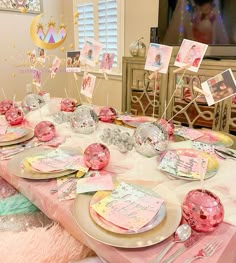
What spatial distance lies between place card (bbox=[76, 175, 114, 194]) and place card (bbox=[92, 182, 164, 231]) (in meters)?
0.04

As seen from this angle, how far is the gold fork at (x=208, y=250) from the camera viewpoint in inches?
18.9

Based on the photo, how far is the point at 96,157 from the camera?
0.79m

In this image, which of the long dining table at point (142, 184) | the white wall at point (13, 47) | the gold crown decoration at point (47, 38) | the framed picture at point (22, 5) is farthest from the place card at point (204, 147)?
the framed picture at point (22, 5)

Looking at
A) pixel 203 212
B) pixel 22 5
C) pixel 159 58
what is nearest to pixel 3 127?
pixel 159 58

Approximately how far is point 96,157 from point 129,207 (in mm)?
233

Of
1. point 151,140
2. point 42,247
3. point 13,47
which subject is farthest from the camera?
point 13,47

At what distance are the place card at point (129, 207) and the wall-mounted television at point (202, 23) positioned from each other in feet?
5.75

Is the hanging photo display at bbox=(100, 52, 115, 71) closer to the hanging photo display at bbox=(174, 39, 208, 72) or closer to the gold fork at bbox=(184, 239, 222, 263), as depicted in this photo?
the hanging photo display at bbox=(174, 39, 208, 72)

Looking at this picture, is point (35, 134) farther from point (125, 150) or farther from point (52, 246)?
point (52, 246)

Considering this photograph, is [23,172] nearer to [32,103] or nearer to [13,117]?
[13,117]

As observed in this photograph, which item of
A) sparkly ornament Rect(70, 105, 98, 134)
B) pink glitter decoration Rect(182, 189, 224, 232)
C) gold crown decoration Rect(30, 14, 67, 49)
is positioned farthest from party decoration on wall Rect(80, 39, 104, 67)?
pink glitter decoration Rect(182, 189, 224, 232)

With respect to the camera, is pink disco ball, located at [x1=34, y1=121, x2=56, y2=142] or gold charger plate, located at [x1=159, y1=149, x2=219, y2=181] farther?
pink disco ball, located at [x1=34, y1=121, x2=56, y2=142]

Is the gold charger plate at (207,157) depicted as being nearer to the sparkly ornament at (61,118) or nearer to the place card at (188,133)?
the place card at (188,133)

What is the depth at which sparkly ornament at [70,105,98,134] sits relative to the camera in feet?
3.71
